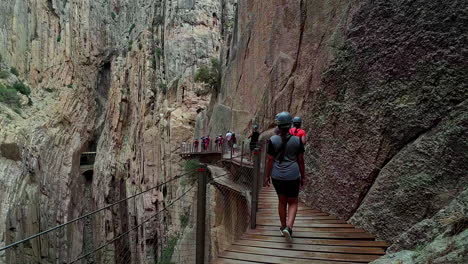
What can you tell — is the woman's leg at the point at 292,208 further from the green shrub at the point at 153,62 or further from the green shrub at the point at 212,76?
the green shrub at the point at 153,62

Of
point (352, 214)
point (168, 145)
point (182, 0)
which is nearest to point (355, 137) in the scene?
point (352, 214)

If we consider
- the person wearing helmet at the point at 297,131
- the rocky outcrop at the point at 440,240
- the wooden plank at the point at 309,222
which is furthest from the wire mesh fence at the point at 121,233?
the rocky outcrop at the point at 440,240

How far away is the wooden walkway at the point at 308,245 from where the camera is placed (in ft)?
13.2

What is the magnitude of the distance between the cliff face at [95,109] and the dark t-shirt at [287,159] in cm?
1681

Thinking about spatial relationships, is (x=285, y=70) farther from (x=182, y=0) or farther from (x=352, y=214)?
(x=182, y=0)

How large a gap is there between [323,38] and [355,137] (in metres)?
4.54

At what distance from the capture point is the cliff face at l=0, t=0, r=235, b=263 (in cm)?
2716

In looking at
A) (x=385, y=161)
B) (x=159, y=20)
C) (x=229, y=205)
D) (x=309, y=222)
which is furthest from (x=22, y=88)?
(x=385, y=161)

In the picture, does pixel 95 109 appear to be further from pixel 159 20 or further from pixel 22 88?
pixel 159 20

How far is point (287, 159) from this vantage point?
4430 millimetres

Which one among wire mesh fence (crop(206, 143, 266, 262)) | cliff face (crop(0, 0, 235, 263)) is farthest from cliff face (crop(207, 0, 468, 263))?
cliff face (crop(0, 0, 235, 263))

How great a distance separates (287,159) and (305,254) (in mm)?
1192

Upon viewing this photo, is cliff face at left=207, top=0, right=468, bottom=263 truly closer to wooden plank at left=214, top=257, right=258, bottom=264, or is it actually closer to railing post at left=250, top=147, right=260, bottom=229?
railing post at left=250, top=147, right=260, bottom=229

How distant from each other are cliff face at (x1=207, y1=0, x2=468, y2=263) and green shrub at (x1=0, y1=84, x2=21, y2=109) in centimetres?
3530
